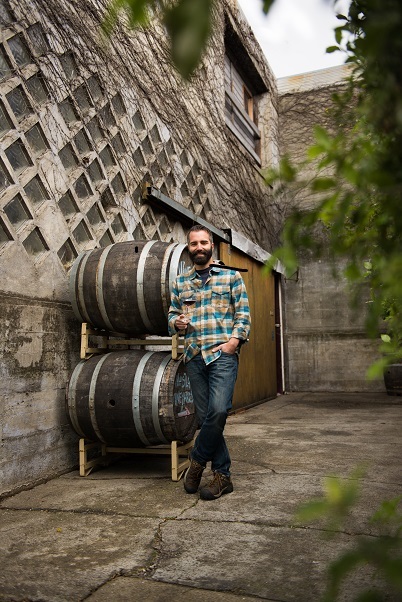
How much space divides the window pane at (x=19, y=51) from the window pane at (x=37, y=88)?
9cm

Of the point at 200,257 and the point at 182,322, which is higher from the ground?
the point at 200,257

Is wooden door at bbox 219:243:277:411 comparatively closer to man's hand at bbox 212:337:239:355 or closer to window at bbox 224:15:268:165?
window at bbox 224:15:268:165

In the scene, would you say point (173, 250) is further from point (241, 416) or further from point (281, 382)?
point (281, 382)

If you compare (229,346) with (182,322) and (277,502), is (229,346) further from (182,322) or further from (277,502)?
(277,502)

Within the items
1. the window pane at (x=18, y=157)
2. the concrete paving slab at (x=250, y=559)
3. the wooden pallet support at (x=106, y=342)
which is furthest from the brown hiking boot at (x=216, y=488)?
the window pane at (x=18, y=157)

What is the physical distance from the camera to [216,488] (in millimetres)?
2482

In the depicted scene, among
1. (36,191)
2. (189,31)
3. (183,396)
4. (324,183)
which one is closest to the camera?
(189,31)

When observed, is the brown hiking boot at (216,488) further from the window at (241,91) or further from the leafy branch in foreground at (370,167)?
the window at (241,91)

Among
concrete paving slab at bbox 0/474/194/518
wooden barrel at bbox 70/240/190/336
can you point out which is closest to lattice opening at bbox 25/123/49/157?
wooden barrel at bbox 70/240/190/336

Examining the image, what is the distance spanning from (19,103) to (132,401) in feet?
5.77

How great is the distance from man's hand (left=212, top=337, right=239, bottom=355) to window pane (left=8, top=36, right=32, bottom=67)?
1923 millimetres

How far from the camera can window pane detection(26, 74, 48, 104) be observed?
2.96 metres

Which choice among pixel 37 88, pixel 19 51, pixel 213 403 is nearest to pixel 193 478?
pixel 213 403

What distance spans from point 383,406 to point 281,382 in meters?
2.18
